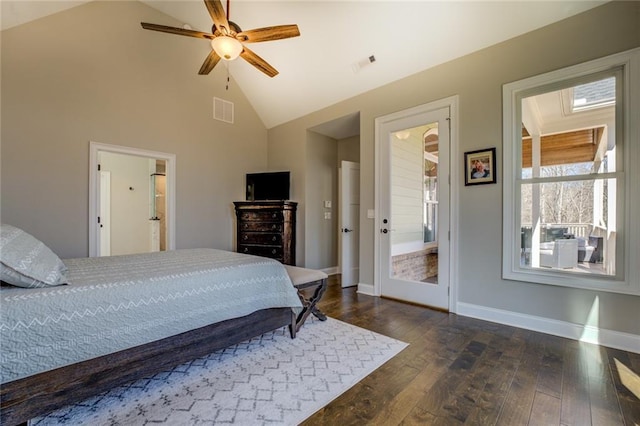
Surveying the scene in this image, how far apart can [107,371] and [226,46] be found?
2.60 meters

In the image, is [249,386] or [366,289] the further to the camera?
[366,289]

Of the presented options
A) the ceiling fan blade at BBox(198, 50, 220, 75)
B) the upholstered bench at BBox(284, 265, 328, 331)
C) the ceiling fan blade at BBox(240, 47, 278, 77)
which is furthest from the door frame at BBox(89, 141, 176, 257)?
the upholstered bench at BBox(284, 265, 328, 331)

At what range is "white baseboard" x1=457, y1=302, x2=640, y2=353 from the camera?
2.25 meters

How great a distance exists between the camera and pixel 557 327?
252 cm

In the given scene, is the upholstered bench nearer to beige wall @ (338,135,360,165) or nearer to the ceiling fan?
the ceiling fan

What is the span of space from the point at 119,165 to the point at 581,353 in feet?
24.8

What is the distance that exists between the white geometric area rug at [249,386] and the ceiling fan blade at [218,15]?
2743 millimetres

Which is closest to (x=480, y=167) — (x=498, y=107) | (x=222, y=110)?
(x=498, y=107)

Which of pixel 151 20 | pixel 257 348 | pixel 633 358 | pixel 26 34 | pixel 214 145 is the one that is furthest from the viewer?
pixel 214 145

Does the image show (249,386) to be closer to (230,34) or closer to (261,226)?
(230,34)

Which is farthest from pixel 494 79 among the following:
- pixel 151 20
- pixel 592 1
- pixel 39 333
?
pixel 151 20

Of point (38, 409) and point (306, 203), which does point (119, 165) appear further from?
point (38, 409)

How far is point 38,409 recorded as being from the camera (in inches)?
50.6

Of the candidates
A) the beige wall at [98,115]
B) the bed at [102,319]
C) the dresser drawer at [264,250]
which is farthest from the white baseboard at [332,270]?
the bed at [102,319]
